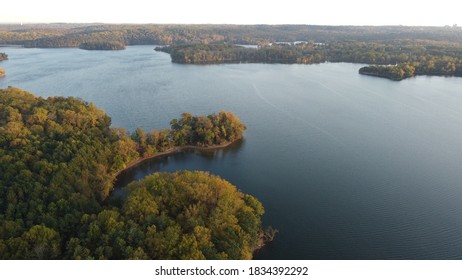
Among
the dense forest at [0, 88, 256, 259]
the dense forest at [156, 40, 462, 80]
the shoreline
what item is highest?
the dense forest at [156, 40, 462, 80]

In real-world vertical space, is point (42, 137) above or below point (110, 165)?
above


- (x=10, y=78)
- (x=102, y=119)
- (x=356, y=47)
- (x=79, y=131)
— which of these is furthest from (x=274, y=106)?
(x=356, y=47)

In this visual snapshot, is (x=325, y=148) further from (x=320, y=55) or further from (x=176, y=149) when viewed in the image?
(x=320, y=55)

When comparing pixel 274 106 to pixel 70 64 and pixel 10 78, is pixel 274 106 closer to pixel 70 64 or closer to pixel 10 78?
pixel 10 78

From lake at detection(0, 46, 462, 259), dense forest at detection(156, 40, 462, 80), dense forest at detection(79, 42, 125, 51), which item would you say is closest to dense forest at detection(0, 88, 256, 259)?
lake at detection(0, 46, 462, 259)

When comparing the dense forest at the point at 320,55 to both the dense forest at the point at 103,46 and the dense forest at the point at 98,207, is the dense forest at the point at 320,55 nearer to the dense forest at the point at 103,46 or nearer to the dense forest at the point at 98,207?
the dense forest at the point at 103,46

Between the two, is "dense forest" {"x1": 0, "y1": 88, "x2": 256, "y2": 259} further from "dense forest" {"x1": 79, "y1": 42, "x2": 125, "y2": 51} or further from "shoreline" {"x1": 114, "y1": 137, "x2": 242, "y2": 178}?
"dense forest" {"x1": 79, "y1": 42, "x2": 125, "y2": 51}
